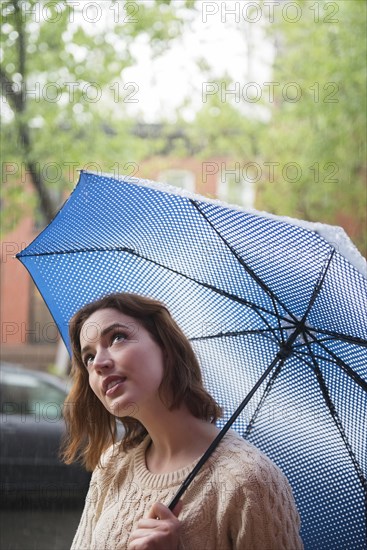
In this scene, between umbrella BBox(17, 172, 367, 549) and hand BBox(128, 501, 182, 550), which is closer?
hand BBox(128, 501, 182, 550)

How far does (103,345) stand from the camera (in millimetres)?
2205

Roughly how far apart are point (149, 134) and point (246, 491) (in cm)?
1174

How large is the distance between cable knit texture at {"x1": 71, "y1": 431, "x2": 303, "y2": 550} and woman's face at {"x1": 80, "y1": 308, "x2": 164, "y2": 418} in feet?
0.71

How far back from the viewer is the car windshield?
7695 mm

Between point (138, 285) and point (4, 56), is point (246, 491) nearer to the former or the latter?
point (138, 285)

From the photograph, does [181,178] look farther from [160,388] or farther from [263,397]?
[160,388]

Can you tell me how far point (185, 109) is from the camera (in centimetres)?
1334

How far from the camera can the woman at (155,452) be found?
1948 mm

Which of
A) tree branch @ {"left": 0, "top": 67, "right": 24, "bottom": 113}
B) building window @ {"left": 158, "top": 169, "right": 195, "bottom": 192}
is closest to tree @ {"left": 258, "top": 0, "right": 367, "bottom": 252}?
tree branch @ {"left": 0, "top": 67, "right": 24, "bottom": 113}

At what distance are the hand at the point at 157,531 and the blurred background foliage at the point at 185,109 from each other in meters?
5.46

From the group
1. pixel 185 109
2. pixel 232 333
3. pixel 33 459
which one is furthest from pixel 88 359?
pixel 185 109

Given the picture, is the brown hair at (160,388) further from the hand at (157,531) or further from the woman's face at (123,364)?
the hand at (157,531)

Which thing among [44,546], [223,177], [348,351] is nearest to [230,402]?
[348,351]

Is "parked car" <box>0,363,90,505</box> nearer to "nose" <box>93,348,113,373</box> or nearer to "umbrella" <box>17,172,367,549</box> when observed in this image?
"umbrella" <box>17,172,367,549</box>
